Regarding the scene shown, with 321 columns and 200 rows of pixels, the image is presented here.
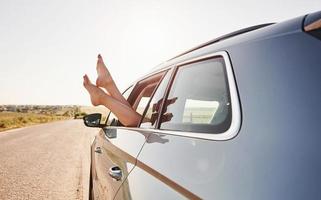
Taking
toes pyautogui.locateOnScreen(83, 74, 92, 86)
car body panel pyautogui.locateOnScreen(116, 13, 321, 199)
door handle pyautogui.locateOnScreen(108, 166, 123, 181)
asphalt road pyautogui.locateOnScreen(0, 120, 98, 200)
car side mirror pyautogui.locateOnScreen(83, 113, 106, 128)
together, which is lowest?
asphalt road pyautogui.locateOnScreen(0, 120, 98, 200)

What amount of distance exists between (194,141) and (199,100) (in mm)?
547

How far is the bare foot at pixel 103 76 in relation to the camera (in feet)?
12.6

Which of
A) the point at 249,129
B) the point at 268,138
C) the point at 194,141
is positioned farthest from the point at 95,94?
the point at 268,138

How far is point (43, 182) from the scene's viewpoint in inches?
293

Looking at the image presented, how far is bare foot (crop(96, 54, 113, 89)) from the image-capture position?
3829 mm

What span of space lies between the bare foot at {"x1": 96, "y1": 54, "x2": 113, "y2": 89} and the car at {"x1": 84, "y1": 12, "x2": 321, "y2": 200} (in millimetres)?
2006

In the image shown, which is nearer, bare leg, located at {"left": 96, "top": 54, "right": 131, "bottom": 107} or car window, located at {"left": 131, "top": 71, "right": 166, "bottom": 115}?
car window, located at {"left": 131, "top": 71, "right": 166, "bottom": 115}

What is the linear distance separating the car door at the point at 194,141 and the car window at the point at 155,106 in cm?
13

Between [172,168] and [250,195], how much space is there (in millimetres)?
516

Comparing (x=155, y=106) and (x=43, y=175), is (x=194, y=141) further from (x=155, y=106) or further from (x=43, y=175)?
(x=43, y=175)

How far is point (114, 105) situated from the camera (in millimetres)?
3330

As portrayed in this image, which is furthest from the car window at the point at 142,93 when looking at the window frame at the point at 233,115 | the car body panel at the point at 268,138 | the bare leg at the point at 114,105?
the car body panel at the point at 268,138

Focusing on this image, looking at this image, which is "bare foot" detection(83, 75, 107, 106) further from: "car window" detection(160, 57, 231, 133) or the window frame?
the window frame

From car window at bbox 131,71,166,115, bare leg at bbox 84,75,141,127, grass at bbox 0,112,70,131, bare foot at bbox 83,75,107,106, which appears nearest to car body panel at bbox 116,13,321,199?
bare leg at bbox 84,75,141,127
